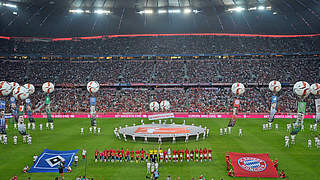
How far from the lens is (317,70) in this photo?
64562 millimetres

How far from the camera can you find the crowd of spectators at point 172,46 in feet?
236

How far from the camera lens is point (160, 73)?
67.3 m

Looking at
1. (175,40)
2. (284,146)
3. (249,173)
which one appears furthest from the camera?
(175,40)

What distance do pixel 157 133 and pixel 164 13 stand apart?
44.9 meters

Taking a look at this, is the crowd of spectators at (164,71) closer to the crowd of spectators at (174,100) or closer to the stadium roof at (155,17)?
the crowd of spectators at (174,100)

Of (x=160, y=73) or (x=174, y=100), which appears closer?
(x=174, y=100)

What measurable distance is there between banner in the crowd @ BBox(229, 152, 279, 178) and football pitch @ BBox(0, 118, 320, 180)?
3.58ft

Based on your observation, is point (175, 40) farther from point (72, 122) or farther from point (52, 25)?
point (72, 122)

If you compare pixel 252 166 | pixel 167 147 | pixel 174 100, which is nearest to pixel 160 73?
pixel 174 100

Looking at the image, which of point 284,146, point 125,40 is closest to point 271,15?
point 125,40

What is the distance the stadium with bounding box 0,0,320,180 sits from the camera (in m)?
31.5

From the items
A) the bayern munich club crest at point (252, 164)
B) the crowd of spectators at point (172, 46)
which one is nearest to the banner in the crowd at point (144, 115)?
the crowd of spectators at point (172, 46)

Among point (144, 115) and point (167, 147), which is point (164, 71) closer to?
point (144, 115)

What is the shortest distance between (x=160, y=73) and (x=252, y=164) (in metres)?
48.0
